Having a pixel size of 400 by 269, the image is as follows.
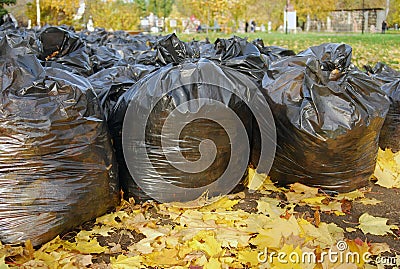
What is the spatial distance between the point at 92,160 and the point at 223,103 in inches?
30.3

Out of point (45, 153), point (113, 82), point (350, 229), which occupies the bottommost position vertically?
point (350, 229)

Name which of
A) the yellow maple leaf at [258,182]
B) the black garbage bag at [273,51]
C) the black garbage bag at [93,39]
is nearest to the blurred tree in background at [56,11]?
the black garbage bag at [93,39]

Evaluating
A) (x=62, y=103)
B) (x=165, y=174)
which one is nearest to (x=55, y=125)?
(x=62, y=103)

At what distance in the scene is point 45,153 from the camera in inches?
88.4

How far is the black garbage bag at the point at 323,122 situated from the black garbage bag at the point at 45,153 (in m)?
1.10

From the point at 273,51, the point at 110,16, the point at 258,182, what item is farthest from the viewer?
the point at 110,16

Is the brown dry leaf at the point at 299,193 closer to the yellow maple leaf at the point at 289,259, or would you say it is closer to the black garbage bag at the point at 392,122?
the yellow maple leaf at the point at 289,259

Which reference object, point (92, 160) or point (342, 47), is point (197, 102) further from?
Answer: point (342, 47)

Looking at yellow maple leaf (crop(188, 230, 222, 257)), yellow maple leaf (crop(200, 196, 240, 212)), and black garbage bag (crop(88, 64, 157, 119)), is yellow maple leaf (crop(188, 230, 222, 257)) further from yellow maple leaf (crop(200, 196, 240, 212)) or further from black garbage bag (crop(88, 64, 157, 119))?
black garbage bag (crop(88, 64, 157, 119))

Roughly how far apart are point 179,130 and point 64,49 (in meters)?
1.89

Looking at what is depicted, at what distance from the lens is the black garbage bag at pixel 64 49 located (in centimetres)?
383

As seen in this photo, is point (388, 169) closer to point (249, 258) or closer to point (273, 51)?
Result: point (249, 258)

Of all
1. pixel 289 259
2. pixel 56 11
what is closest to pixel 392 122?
pixel 289 259

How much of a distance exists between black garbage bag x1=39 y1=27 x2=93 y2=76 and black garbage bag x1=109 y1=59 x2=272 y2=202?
1244mm
